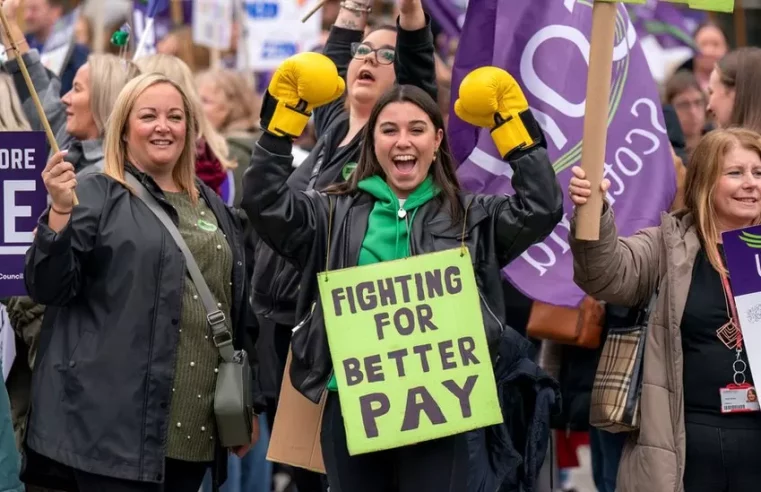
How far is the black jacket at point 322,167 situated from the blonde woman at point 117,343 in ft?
1.65

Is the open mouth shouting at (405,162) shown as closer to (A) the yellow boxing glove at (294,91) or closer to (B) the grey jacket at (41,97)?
(A) the yellow boxing glove at (294,91)

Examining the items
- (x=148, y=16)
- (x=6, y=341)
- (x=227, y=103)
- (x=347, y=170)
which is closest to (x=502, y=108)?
(x=347, y=170)

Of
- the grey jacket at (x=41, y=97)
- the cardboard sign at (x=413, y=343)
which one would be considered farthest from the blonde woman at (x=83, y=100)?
the cardboard sign at (x=413, y=343)

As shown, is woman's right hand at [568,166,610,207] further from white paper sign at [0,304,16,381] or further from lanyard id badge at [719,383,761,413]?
white paper sign at [0,304,16,381]

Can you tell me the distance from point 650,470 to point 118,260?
6.52 feet

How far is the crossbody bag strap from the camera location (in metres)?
5.24

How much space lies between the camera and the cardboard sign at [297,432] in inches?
216

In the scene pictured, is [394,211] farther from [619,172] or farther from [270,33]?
[270,33]

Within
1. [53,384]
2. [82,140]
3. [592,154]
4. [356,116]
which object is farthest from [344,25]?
[53,384]

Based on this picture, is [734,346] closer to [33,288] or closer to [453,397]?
[453,397]

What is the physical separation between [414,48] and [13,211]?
65.4 inches

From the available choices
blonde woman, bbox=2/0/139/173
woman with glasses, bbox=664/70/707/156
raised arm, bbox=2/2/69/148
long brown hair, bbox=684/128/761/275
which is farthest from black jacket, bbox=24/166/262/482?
woman with glasses, bbox=664/70/707/156

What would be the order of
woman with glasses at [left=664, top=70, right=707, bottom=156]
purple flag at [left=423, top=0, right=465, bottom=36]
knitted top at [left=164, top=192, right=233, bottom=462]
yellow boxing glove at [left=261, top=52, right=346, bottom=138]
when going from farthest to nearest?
woman with glasses at [left=664, top=70, right=707, bottom=156], purple flag at [left=423, top=0, right=465, bottom=36], knitted top at [left=164, top=192, right=233, bottom=462], yellow boxing glove at [left=261, top=52, right=346, bottom=138]

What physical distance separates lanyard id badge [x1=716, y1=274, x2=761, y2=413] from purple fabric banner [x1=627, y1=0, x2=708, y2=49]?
7.19m
